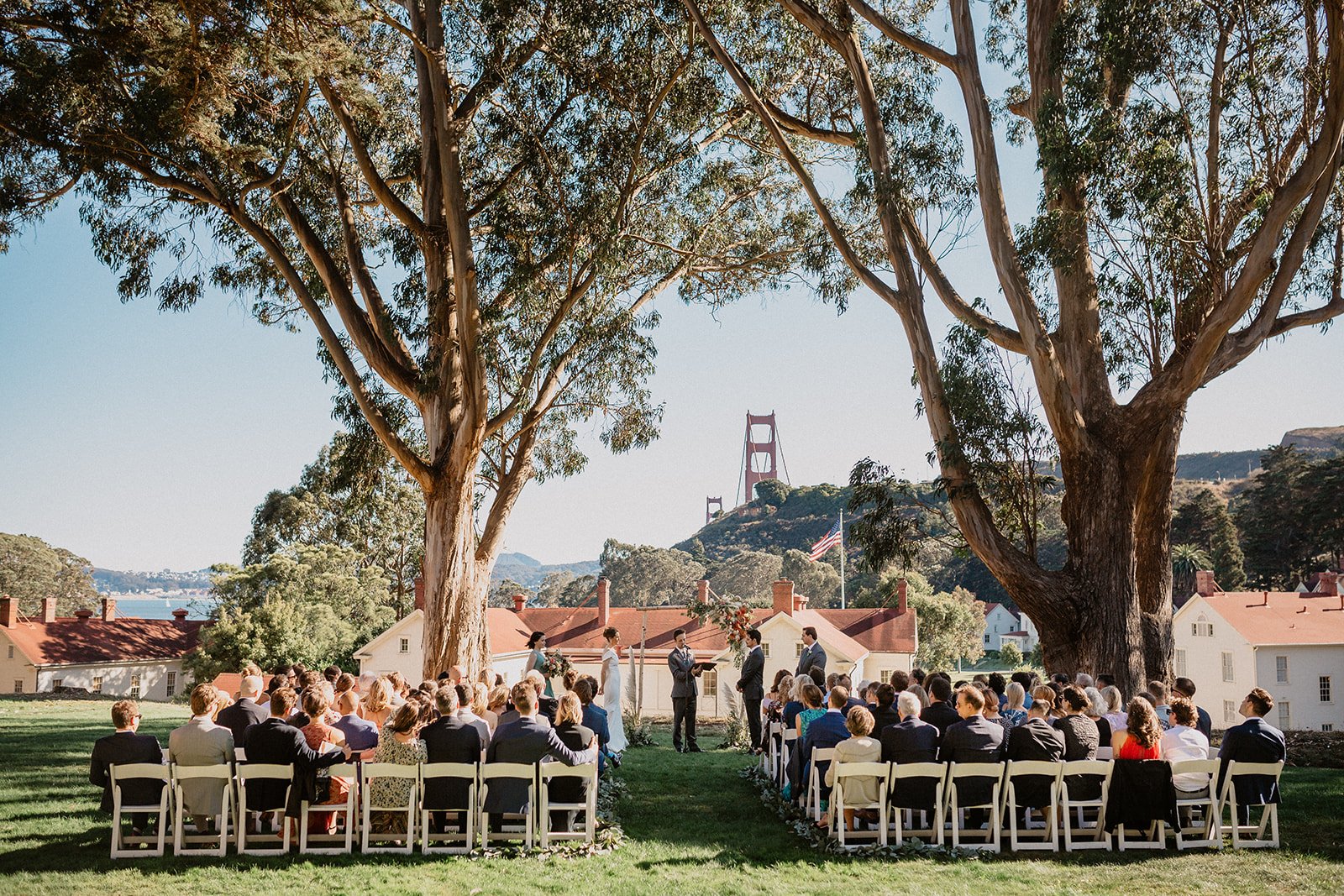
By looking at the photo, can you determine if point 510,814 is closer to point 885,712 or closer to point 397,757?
point 397,757

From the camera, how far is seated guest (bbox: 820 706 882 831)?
7527 mm

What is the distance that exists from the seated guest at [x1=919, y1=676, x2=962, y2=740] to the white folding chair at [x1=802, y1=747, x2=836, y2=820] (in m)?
1.03

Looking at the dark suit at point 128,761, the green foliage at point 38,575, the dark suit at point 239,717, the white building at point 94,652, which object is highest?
the green foliage at point 38,575

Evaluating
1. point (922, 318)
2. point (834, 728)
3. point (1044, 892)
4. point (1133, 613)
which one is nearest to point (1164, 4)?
point (922, 318)

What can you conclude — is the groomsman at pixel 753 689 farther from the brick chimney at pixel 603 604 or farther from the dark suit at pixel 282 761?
the brick chimney at pixel 603 604

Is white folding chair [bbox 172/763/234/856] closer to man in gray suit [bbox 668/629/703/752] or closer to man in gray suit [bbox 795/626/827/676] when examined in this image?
man in gray suit [bbox 795/626/827/676]

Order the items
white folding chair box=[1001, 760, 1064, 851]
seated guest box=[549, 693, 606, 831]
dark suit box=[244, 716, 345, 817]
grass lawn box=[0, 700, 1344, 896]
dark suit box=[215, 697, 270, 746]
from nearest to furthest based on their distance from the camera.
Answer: grass lawn box=[0, 700, 1344, 896], dark suit box=[244, 716, 345, 817], white folding chair box=[1001, 760, 1064, 851], seated guest box=[549, 693, 606, 831], dark suit box=[215, 697, 270, 746]

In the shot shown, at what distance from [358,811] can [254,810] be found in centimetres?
75

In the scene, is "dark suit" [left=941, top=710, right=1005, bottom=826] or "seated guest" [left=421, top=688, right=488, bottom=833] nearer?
"seated guest" [left=421, top=688, right=488, bottom=833]

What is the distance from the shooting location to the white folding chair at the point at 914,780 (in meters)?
7.32

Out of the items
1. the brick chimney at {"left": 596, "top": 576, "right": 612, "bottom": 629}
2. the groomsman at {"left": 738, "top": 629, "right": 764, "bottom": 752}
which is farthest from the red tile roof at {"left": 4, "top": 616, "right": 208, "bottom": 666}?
the groomsman at {"left": 738, "top": 629, "right": 764, "bottom": 752}

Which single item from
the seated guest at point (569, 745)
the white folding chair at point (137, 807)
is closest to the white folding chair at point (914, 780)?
the seated guest at point (569, 745)

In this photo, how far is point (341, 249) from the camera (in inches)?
659

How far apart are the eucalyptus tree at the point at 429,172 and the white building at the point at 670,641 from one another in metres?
16.9
